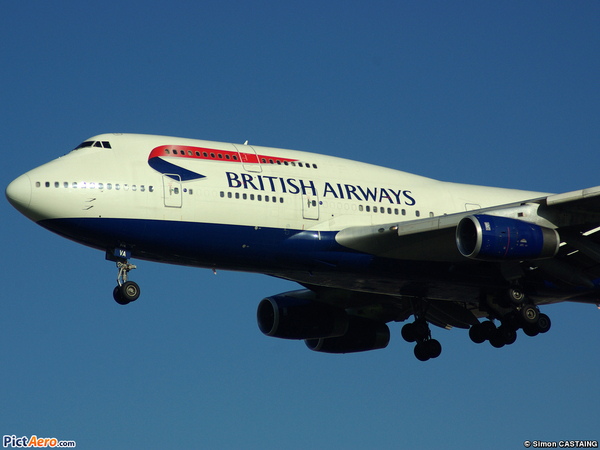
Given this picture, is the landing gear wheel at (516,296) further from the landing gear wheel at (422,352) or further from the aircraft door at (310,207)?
the aircraft door at (310,207)

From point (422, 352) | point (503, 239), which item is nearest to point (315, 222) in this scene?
point (503, 239)

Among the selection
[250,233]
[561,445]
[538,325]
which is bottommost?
[561,445]

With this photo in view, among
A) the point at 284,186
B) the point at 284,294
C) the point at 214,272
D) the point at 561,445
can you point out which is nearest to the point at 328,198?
the point at 284,186

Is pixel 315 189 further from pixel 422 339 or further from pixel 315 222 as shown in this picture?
pixel 422 339

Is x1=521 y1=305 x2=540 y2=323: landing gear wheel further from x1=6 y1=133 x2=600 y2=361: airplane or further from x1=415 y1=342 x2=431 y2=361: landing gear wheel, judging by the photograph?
x1=415 y1=342 x2=431 y2=361: landing gear wheel

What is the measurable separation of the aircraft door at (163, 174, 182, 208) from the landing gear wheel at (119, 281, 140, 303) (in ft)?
8.14

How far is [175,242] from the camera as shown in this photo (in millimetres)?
25438

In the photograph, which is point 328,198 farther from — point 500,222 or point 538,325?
point 538,325

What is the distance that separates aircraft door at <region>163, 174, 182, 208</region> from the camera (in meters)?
25.4

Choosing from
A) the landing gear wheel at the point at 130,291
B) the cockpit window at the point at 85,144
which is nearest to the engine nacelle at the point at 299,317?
the landing gear wheel at the point at 130,291

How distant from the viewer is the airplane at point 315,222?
2505 cm

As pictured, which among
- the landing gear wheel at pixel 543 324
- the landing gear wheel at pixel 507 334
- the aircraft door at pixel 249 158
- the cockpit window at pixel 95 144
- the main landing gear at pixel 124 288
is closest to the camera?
the main landing gear at pixel 124 288

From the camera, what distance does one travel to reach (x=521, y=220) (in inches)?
1024

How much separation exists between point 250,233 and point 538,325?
1003 cm
